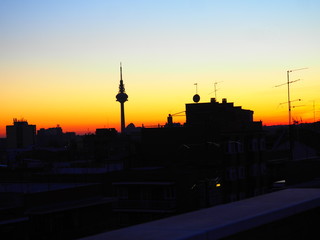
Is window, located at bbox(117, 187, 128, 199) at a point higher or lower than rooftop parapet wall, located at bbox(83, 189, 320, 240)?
lower

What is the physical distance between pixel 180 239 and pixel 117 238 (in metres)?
0.59

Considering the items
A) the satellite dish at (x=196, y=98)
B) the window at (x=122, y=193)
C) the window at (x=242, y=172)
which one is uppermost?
the satellite dish at (x=196, y=98)

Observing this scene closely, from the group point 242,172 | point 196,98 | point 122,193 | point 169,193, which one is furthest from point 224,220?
point 196,98

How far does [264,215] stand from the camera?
236 inches

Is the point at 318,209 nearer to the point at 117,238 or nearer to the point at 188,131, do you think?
the point at 117,238

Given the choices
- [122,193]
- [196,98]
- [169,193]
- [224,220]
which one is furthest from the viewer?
[196,98]

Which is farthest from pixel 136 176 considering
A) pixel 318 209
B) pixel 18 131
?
pixel 18 131

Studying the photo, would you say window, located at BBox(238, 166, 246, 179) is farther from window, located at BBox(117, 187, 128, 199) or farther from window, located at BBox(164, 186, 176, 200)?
window, located at BBox(117, 187, 128, 199)

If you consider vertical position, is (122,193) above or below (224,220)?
below

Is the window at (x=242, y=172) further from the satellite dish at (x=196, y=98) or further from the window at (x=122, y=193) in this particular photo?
the satellite dish at (x=196, y=98)

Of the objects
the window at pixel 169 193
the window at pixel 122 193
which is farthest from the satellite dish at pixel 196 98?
the window at pixel 169 193

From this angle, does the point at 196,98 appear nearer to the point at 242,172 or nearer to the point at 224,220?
the point at 242,172

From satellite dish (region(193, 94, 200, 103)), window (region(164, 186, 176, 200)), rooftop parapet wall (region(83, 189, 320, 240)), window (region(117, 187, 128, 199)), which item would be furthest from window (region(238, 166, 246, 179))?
rooftop parapet wall (region(83, 189, 320, 240))

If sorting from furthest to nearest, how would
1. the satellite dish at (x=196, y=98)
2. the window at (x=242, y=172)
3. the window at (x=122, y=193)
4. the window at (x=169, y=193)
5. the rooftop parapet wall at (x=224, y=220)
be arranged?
the satellite dish at (x=196, y=98)
the window at (x=242, y=172)
the window at (x=122, y=193)
the window at (x=169, y=193)
the rooftop parapet wall at (x=224, y=220)
